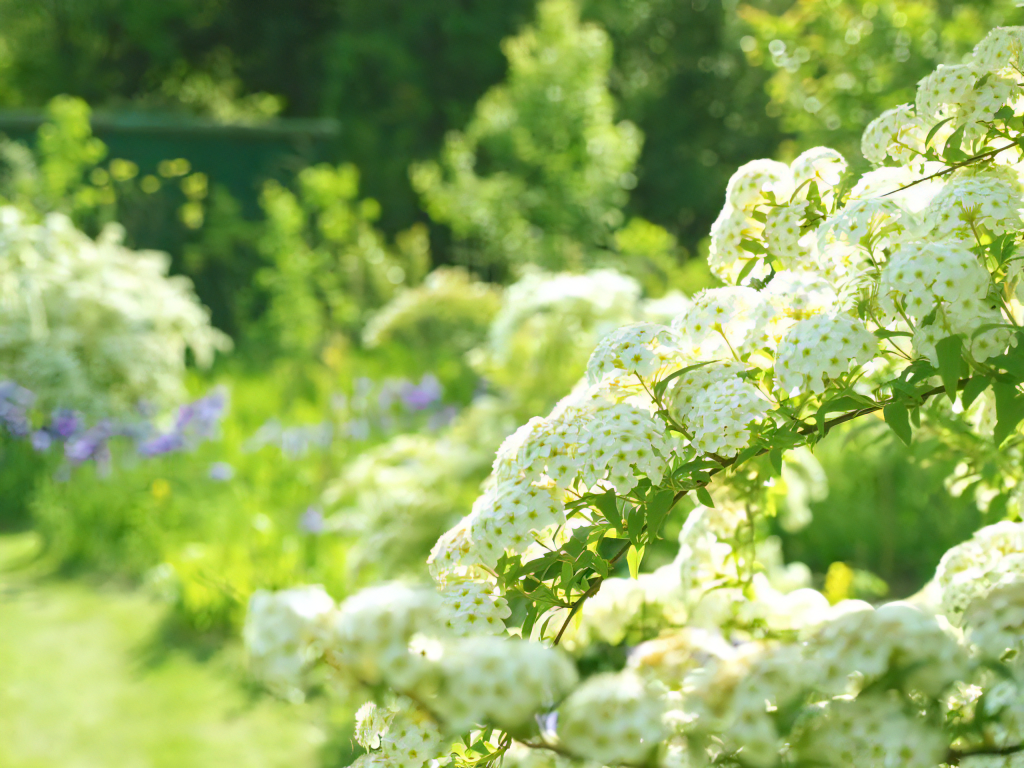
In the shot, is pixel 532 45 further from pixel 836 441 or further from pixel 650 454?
pixel 650 454

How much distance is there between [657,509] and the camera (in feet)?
4.25

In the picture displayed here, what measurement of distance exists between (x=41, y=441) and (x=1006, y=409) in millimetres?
5116

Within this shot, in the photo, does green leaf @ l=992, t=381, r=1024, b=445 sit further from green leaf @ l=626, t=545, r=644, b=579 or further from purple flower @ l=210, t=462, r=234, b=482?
purple flower @ l=210, t=462, r=234, b=482

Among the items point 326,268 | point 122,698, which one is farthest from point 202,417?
point 122,698

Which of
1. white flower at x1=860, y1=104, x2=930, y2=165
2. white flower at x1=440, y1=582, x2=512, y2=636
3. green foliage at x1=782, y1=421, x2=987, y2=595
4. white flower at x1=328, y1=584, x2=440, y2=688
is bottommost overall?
white flower at x1=328, y1=584, x2=440, y2=688

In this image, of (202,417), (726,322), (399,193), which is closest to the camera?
(726,322)

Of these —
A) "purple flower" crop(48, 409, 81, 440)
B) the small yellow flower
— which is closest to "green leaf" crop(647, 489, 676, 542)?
the small yellow flower

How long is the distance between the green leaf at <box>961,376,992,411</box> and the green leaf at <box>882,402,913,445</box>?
0.24 feet

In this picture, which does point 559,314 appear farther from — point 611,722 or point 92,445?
point 92,445

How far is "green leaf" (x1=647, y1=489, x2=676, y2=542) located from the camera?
4.22 ft

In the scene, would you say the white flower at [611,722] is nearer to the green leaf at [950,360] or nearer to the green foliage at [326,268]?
the green leaf at [950,360]

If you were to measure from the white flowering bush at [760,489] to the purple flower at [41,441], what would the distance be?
430 centimetres

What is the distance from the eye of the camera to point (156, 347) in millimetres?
5453

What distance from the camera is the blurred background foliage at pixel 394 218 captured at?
383cm
